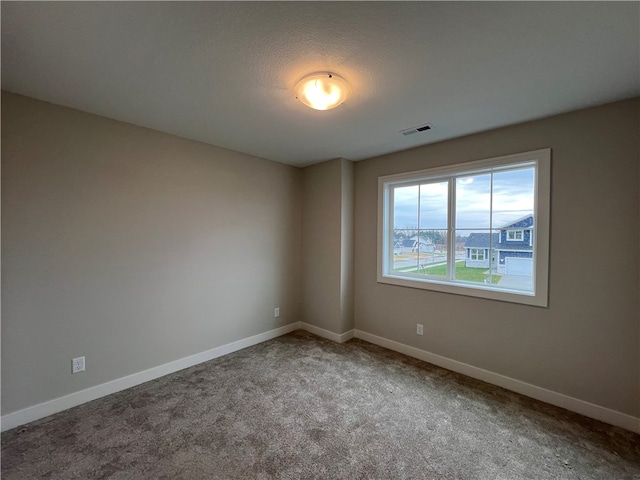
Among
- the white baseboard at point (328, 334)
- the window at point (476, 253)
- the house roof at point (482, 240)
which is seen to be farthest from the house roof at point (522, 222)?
the white baseboard at point (328, 334)

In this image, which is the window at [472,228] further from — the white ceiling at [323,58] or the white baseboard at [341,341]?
the white baseboard at [341,341]

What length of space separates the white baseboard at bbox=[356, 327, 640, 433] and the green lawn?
87 cm

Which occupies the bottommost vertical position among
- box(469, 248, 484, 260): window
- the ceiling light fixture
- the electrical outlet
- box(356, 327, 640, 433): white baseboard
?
box(356, 327, 640, 433): white baseboard

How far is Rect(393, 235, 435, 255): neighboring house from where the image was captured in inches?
127

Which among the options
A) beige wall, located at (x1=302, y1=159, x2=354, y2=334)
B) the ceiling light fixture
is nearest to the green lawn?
beige wall, located at (x1=302, y1=159, x2=354, y2=334)

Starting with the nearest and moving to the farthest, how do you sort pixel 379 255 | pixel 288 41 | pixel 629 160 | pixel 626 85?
pixel 288 41
pixel 626 85
pixel 629 160
pixel 379 255

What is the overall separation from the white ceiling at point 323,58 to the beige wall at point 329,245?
125 cm

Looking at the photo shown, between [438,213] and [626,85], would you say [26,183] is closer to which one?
[438,213]

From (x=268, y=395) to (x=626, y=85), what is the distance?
3.51 metres

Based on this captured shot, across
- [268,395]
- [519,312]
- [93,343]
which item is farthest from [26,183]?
[519,312]

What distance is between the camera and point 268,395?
2365 millimetres

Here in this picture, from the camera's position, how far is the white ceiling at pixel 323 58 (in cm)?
127

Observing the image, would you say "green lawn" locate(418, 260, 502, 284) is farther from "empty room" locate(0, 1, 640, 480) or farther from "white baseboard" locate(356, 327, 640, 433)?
"white baseboard" locate(356, 327, 640, 433)

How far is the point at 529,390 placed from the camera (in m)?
2.38
